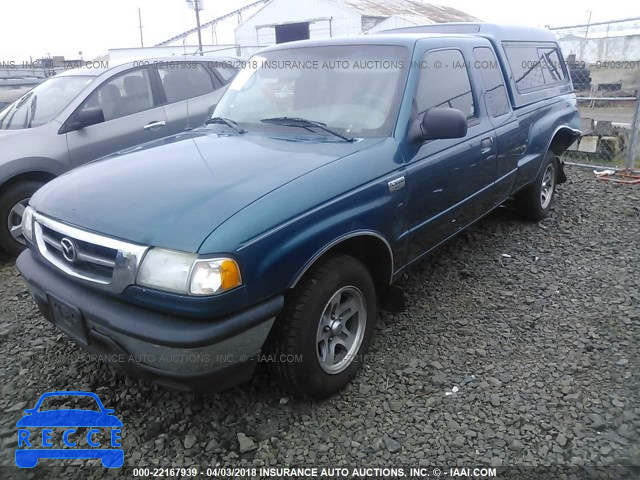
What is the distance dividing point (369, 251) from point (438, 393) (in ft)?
2.93

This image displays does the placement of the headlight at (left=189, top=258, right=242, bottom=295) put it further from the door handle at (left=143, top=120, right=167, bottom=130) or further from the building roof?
the building roof

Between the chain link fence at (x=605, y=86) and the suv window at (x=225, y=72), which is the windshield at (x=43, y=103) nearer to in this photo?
the suv window at (x=225, y=72)

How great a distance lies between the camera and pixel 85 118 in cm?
477

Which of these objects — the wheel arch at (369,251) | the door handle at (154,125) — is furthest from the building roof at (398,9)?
the wheel arch at (369,251)

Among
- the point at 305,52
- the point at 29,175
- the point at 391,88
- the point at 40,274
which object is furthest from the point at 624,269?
the point at 29,175

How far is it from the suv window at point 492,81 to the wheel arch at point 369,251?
1.76 meters

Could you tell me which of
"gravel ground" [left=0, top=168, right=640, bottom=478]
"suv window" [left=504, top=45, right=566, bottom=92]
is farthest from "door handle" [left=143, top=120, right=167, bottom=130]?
"suv window" [left=504, top=45, right=566, bottom=92]

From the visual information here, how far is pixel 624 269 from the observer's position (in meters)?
4.16

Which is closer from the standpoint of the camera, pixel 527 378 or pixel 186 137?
pixel 527 378

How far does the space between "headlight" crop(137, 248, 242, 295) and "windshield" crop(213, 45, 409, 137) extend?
134 cm

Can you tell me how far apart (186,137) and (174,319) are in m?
1.61

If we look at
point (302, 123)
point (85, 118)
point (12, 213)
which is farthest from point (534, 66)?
point (12, 213)

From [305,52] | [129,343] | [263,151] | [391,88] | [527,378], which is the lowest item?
[527,378]

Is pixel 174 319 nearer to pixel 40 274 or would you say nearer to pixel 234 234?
pixel 234 234
